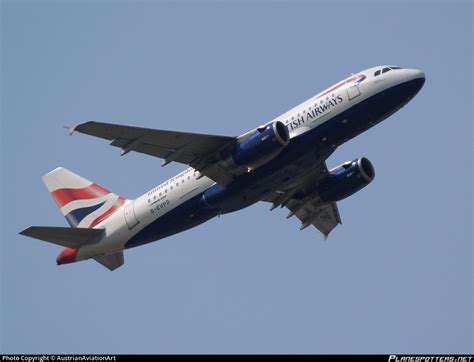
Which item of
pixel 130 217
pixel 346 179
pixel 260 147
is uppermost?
pixel 260 147

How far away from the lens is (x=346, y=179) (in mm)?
54719

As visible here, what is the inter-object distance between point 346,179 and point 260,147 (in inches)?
344

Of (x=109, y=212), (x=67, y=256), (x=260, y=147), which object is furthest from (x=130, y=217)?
(x=260, y=147)

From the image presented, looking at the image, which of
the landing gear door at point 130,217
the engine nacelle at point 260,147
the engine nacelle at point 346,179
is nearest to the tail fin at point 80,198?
the landing gear door at point 130,217

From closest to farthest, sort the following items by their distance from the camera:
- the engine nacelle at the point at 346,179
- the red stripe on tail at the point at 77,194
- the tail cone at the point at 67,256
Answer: the tail cone at the point at 67,256
the engine nacelle at the point at 346,179
the red stripe on tail at the point at 77,194

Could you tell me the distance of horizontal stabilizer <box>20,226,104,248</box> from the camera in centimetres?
5212

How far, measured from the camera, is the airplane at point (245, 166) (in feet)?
159

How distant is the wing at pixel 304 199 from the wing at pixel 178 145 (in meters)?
5.41

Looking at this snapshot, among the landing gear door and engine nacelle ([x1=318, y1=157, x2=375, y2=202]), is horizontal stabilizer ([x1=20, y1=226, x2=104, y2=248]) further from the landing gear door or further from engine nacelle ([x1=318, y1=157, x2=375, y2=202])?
engine nacelle ([x1=318, y1=157, x2=375, y2=202])

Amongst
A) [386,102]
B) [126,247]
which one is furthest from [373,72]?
[126,247]

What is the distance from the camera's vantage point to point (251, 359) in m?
35.3

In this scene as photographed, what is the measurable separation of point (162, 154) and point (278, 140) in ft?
20.6

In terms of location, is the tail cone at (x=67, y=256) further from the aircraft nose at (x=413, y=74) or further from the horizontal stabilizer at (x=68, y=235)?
the aircraft nose at (x=413, y=74)

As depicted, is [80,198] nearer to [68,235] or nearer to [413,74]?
[68,235]
